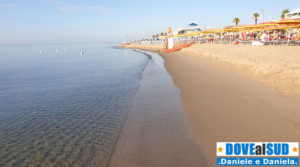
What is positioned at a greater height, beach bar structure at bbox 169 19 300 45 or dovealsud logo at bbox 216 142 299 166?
beach bar structure at bbox 169 19 300 45

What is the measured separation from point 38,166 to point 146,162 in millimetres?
2193

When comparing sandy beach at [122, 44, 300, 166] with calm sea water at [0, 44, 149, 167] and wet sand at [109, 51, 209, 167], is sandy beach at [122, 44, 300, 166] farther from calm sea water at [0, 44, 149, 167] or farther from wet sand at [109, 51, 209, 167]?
calm sea water at [0, 44, 149, 167]

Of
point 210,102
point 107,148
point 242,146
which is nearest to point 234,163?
point 242,146

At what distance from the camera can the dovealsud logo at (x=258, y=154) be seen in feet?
10.5

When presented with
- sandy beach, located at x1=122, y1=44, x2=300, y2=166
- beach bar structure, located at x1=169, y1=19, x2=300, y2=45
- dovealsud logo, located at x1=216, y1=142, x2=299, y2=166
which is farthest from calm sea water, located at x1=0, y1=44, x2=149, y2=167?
beach bar structure, located at x1=169, y1=19, x2=300, y2=45

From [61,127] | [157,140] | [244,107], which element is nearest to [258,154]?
[157,140]

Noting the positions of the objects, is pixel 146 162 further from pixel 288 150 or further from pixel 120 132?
pixel 288 150

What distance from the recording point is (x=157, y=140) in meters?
4.34

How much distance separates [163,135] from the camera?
457cm

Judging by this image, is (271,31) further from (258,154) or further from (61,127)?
(61,127)

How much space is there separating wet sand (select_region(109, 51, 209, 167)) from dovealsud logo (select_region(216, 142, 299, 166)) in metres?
0.43

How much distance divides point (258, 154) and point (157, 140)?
2045 mm

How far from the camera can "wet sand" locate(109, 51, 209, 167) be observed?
354 cm

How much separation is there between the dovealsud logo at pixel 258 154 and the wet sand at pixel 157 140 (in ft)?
1.40
